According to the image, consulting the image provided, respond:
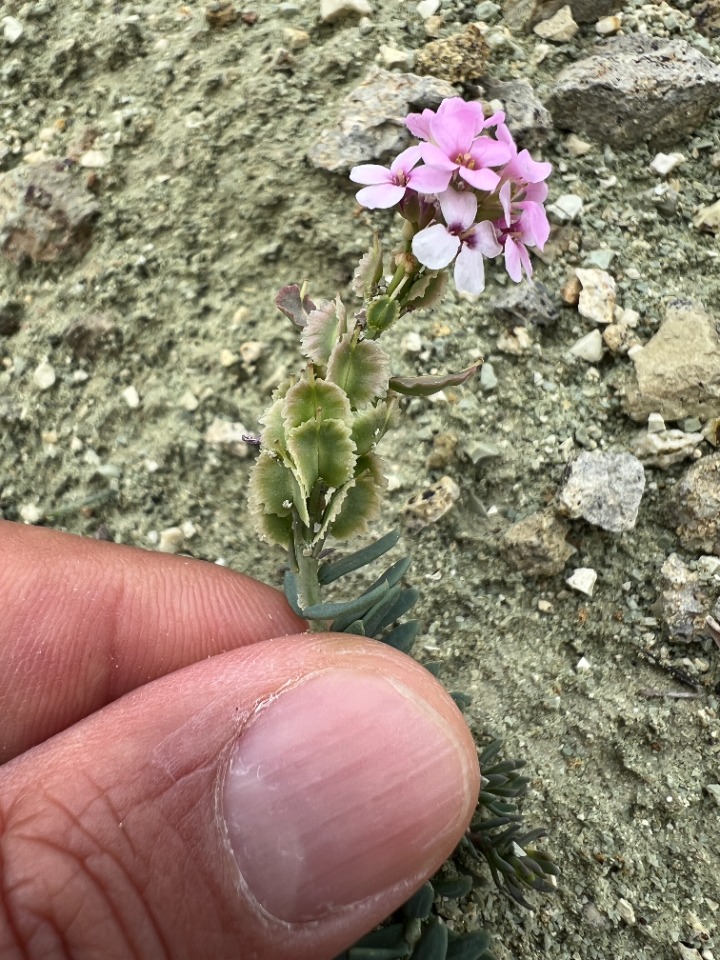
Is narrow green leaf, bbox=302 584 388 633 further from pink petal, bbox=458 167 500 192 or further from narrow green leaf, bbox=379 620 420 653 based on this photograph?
pink petal, bbox=458 167 500 192

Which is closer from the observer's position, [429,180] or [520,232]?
[429,180]

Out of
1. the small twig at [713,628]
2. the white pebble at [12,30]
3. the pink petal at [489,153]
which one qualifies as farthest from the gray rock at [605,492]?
the white pebble at [12,30]

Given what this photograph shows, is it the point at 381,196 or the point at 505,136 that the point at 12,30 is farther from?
the point at 505,136

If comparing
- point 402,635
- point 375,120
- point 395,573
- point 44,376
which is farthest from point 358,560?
point 375,120

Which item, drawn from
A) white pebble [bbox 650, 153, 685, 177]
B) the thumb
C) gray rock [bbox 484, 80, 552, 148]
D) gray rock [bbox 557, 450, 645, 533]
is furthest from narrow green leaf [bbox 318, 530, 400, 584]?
white pebble [bbox 650, 153, 685, 177]

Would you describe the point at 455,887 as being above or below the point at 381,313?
below

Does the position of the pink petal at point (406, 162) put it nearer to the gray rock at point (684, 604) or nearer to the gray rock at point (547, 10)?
the gray rock at point (684, 604)

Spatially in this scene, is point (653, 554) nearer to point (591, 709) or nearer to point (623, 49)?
point (591, 709)
